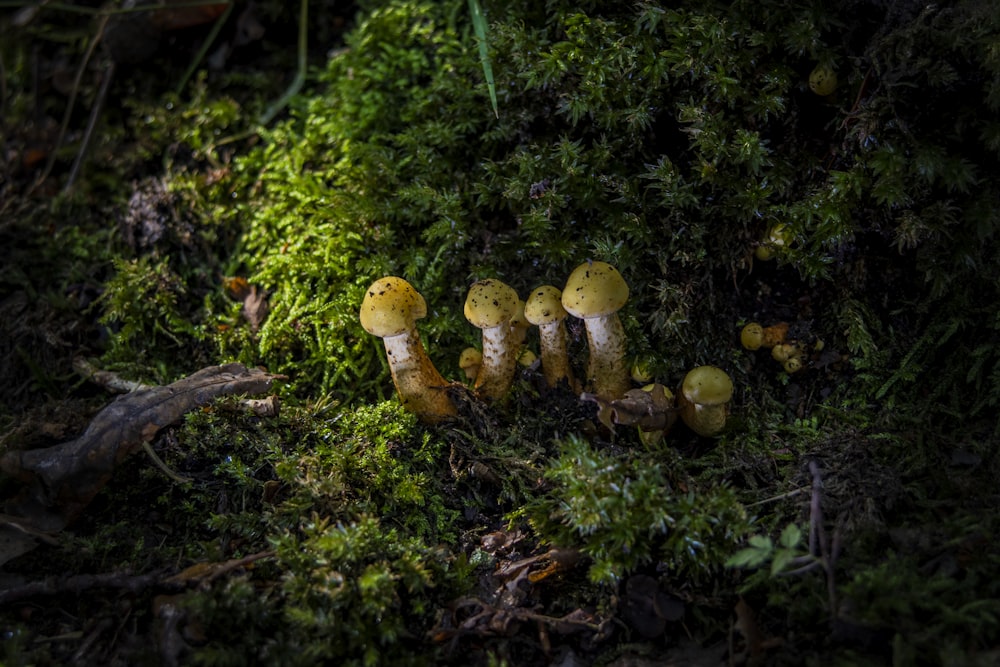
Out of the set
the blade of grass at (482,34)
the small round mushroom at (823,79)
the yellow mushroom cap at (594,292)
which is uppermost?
the blade of grass at (482,34)

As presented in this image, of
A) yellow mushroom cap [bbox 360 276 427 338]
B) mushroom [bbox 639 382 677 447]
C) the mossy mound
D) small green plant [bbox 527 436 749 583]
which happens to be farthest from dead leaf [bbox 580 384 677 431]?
yellow mushroom cap [bbox 360 276 427 338]

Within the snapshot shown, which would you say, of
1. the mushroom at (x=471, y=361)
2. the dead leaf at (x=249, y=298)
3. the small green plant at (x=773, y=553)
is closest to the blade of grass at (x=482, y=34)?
the mushroom at (x=471, y=361)

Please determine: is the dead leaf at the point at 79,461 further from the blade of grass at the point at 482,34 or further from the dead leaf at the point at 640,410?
the blade of grass at the point at 482,34

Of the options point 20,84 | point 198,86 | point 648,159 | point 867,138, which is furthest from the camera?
point 20,84

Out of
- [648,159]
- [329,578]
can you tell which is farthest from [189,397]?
[648,159]

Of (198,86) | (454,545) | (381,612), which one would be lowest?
(454,545)

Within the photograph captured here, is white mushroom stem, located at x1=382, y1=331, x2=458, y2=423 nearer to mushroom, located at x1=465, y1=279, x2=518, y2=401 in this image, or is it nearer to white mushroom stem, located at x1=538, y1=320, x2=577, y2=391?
mushroom, located at x1=465, y1=279, x2=518, y2=401

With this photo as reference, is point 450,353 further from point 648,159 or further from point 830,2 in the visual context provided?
point 830,2
